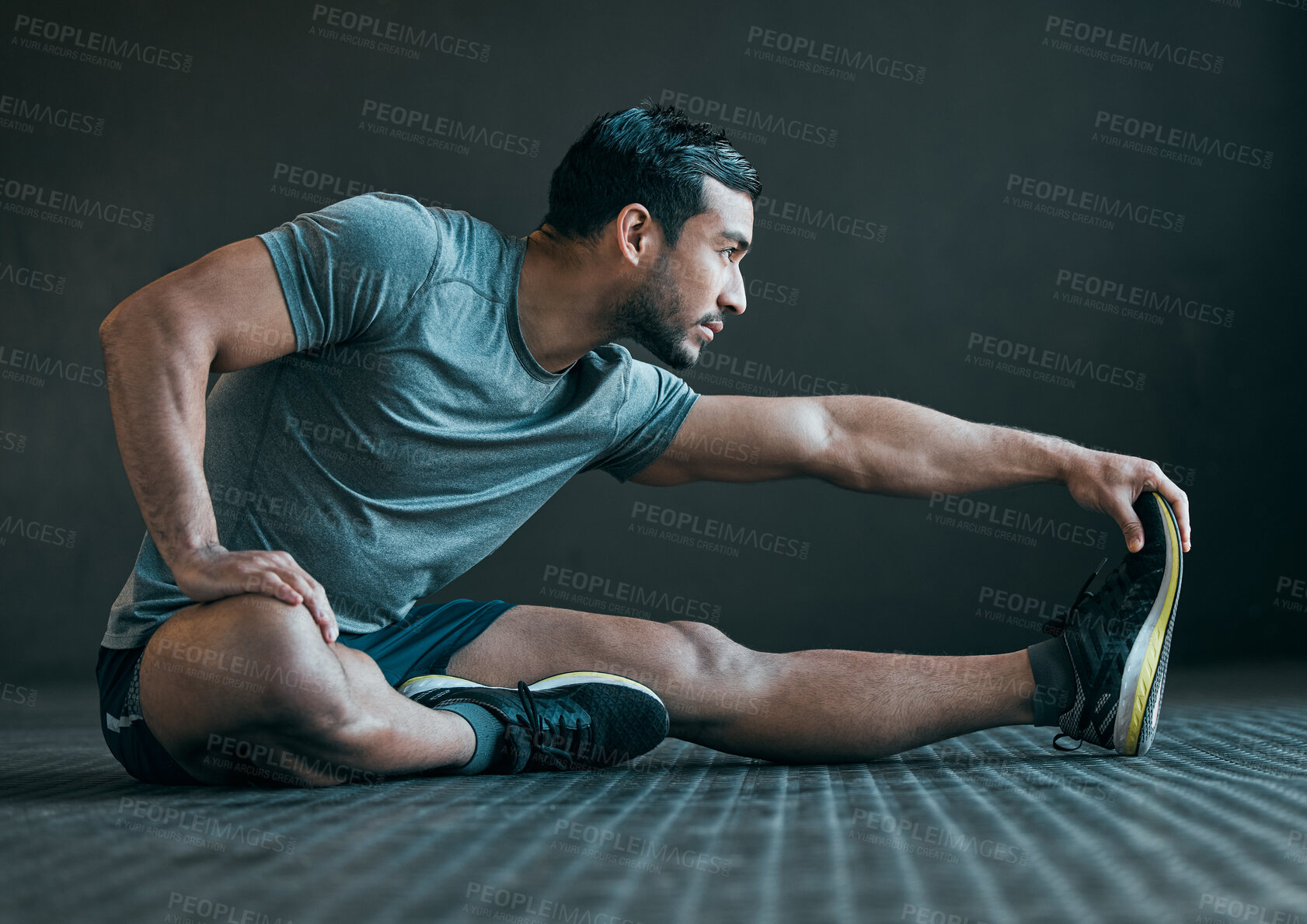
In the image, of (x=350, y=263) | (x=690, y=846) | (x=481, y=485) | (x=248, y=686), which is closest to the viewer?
(x=690, y=846)

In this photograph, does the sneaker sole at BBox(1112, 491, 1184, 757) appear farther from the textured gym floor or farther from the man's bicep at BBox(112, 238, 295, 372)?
the man's bicep at BBox(112, 238, 295, 372)

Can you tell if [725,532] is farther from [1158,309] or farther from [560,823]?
[560,823]

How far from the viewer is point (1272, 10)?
9.96 ft

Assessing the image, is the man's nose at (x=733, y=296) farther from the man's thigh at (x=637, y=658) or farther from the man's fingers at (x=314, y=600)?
the man's fingers at (x=314, y=600)

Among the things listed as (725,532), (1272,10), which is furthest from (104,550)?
(1272,10)

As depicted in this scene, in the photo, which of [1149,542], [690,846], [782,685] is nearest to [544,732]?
[782,685]

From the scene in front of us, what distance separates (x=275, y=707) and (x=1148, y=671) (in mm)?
875

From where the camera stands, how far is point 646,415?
137 cm

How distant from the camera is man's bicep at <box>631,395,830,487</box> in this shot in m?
1.36

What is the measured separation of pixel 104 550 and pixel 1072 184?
3069 millimetres

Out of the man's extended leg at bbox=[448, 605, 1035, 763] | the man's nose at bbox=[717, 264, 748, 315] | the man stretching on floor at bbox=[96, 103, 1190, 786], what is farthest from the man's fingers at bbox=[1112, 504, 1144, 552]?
the man's nose at bbox=[717, 264, 748, 315]

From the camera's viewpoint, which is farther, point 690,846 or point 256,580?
point 256,580

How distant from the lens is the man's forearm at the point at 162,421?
0.93 m

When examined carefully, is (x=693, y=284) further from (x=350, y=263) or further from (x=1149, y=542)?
(x=1149, y=542)
